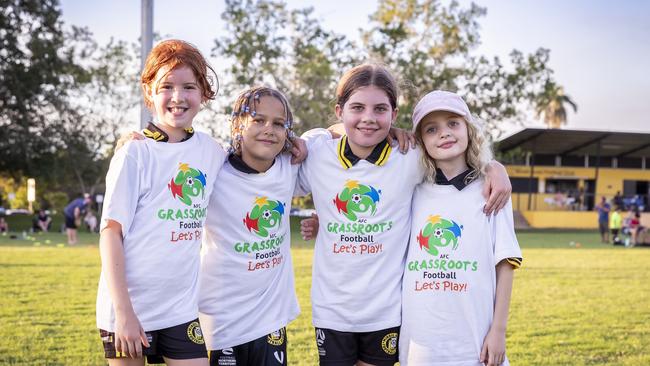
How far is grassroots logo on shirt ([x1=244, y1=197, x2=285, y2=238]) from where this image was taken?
288 centimetres

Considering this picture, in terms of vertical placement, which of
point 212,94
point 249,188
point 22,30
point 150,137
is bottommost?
point 249,188

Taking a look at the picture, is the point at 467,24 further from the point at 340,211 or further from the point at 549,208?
the point at 340,211

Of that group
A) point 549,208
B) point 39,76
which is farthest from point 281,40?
point 549,208

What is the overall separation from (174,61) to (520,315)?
18.4 ft

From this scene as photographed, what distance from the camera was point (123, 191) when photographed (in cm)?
247

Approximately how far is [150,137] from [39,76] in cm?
2980

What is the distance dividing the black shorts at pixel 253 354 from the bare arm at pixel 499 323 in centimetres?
100

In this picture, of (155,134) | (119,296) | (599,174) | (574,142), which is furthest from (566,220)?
(119,296)

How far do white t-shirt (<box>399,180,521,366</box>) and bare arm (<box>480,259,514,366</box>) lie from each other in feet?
0.10

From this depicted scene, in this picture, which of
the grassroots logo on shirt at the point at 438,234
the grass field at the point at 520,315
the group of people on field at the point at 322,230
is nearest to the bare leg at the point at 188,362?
the group of people on field at the point at 322,230

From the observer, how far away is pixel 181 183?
264 cm

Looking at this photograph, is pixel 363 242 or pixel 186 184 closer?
pixel 186 184

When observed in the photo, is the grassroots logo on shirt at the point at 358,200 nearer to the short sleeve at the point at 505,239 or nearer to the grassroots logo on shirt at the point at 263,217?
the grassroots logo on shirt at the point at 263,217

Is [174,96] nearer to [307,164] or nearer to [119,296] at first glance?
[307,164]
